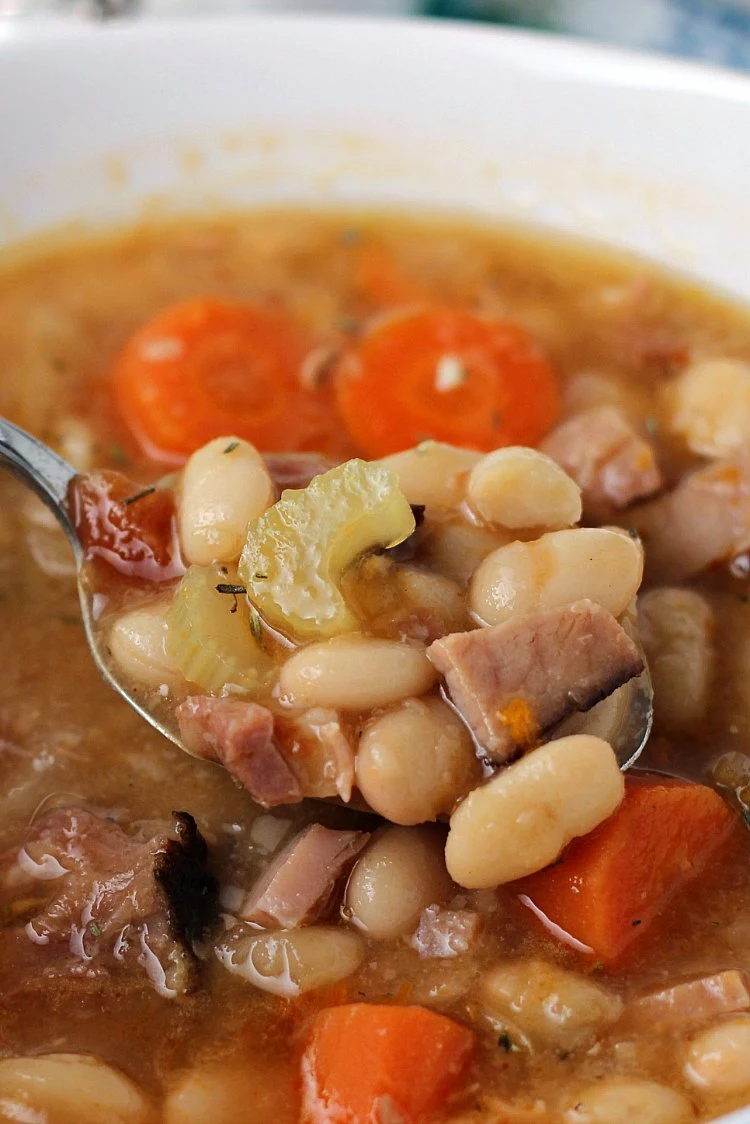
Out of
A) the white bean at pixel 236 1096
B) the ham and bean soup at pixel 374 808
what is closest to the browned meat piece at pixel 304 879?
the ham and bean soup at pixel 374 808

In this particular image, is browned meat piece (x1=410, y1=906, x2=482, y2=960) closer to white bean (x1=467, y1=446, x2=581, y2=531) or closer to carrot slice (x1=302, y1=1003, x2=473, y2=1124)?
carrot slice (x1=302, y1=1003, x2=473, y2=1124)

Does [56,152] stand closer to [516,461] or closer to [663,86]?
[663,86]

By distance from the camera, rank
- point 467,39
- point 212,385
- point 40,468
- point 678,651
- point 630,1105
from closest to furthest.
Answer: point 630,1105 < point 678,651 < point 40,468 < point 212,385 < point 467,39

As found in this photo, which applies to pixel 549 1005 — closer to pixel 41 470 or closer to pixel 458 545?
pixel 458 545

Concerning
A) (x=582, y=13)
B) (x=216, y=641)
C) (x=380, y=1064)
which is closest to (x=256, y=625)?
(x=216, y=641)

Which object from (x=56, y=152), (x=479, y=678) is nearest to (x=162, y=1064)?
(x=479, y=678)

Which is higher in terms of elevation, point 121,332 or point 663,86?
point 663,86
